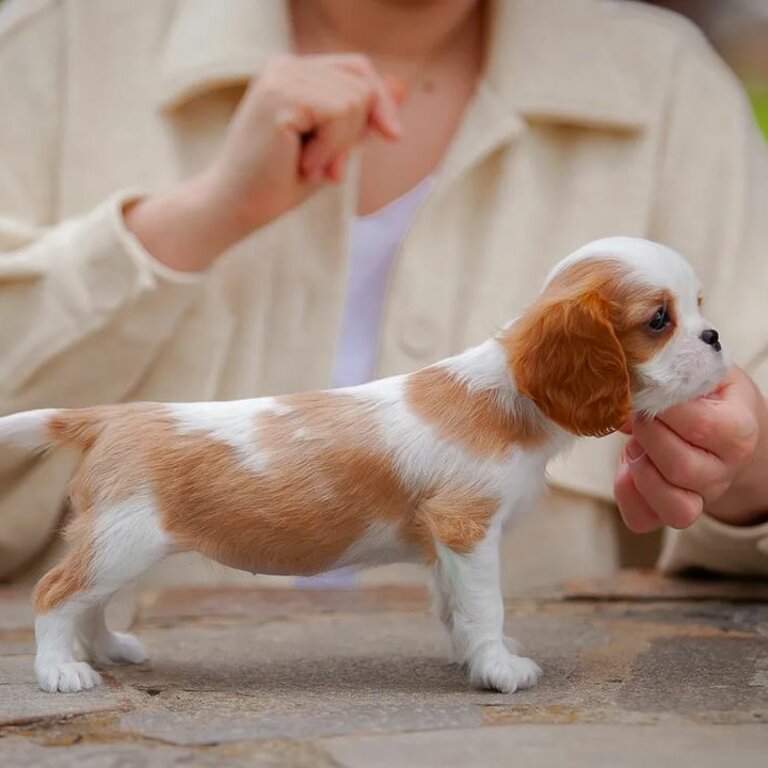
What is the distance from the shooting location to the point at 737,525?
170cm

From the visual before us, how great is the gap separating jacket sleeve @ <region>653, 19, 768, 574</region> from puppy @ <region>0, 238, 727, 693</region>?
0.85 meters

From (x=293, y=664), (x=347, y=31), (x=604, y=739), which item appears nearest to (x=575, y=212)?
(x=347, y=31)

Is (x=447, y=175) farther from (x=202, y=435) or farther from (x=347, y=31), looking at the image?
(x=202, y=435)

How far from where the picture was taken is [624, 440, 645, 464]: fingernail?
1.29 m

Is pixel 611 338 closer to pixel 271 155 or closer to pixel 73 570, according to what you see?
pixel 73 570

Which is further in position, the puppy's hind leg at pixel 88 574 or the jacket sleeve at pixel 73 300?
the jacket sleeve at pixel 73 300

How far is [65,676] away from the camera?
Result: 1073 millimetres

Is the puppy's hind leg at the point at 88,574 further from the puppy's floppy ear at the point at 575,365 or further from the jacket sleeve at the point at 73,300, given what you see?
the jacket sleeve at the point at 73,300

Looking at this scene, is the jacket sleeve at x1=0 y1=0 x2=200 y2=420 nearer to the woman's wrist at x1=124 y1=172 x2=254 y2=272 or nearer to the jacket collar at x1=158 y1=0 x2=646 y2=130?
the woman's wrist at x1=124 y1=172 x2=254 y2=272

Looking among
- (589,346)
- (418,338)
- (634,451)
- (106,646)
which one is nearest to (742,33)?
(418,338)

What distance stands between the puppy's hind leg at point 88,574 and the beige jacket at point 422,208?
78 cm

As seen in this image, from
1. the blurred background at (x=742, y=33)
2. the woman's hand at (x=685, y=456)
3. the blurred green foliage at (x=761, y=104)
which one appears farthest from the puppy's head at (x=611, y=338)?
the blurred green foliage at (x=761, y=104)

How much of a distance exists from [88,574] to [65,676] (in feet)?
0.31

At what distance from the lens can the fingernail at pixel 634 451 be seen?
50.8 inches
